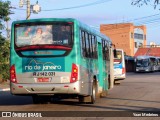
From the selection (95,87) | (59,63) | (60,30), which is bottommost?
(95,87)

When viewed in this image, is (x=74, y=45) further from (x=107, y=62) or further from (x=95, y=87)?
(x=107, y=62)

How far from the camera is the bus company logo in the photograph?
14492 millimetres

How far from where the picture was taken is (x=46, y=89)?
1439 cm

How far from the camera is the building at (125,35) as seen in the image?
11431 cm

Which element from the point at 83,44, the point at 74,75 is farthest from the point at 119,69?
the point at 74,75

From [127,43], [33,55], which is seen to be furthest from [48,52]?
[127,43]

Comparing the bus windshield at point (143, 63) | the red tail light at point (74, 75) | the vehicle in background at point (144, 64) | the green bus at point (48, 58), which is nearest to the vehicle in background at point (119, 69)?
the green bus at point (48, 58)

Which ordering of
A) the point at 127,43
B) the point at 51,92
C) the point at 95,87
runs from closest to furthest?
the point at 51,92 → the point at 95,87 → the point at 127,43

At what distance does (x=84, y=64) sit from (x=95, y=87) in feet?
7.16

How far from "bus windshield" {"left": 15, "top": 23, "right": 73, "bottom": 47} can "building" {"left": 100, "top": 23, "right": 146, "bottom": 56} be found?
326ft

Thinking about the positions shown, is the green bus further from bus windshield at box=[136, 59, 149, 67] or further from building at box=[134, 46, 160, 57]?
building at box=[134, 46, 160, 57]

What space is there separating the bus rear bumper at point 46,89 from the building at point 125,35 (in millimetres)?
100015

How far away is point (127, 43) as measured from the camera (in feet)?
378

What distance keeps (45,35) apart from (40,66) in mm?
1122
